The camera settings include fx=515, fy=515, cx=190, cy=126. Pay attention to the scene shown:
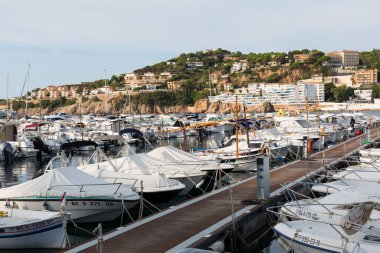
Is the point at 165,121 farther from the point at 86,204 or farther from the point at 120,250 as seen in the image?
the point at 120,250

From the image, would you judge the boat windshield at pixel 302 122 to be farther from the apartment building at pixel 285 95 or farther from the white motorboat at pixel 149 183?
the apartment building at pixel 285 95

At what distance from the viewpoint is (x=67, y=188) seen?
1750 centimetres

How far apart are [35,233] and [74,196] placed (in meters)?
3.34

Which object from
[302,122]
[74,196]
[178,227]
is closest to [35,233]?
[74,196]

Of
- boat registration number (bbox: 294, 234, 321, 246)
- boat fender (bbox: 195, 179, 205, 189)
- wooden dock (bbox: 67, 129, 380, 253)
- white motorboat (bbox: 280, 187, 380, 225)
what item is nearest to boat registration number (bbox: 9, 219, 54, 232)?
wooden dock (bbox: 67, 129, 380, 253)

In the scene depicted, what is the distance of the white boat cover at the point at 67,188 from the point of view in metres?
17.4

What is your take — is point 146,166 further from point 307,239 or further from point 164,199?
point 307,239

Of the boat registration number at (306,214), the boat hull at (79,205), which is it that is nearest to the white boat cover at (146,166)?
the boat hull at (79,205)

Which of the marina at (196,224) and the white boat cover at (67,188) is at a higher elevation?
the white boat cover at (67,188)

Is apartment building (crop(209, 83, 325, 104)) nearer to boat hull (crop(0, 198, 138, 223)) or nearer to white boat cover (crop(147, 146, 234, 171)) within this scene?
white boat cover (crop(147, 146, 234, 171))

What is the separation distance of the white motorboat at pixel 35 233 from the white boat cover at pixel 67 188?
307 cm

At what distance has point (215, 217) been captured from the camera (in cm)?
1495

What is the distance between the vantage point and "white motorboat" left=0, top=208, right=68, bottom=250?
13.9 meters

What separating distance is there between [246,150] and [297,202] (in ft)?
58.0
